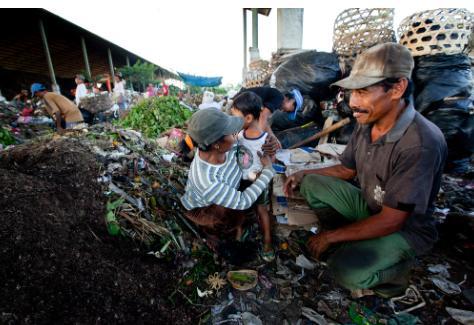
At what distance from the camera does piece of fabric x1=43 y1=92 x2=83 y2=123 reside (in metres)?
5.21

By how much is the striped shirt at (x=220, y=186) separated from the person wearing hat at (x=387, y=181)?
1.83 feet

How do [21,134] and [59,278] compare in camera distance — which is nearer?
[59,278]

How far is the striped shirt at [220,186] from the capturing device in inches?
66.5

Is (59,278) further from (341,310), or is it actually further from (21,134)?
(21,134)

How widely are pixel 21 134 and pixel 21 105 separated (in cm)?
481

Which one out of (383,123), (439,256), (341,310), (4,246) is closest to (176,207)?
(4,246)

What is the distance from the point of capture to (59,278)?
1209 mm

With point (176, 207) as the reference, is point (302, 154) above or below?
above

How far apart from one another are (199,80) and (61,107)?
13436mm

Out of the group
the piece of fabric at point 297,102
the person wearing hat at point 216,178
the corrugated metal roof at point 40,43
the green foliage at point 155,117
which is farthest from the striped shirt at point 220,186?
the corrugated metal roof at point 40,43

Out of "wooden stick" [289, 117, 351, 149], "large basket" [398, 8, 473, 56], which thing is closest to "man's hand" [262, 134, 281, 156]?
"wooden stick" [289, 117, 351, 149]

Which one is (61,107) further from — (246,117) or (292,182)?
(292,182)

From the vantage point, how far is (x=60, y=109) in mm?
5340

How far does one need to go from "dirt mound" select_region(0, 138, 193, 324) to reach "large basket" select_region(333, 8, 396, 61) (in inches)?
152
